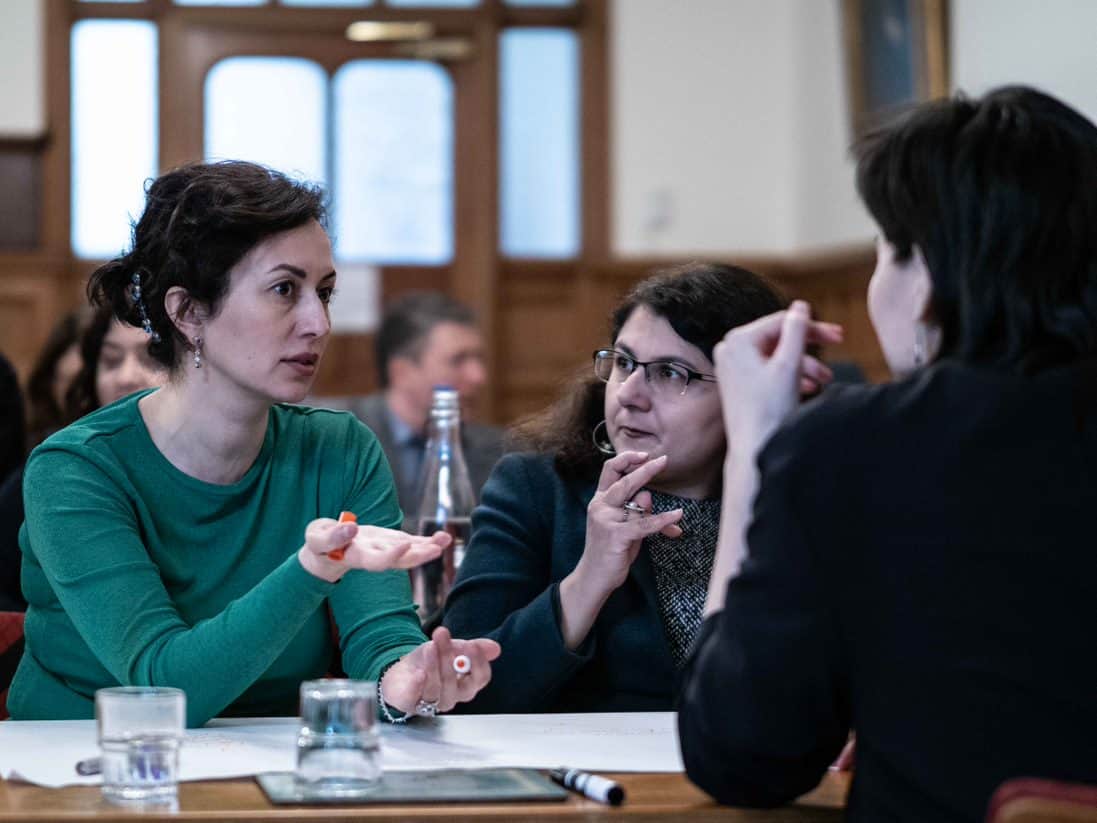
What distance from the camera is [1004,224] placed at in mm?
1413

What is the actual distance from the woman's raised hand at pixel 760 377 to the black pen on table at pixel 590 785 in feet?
1.15

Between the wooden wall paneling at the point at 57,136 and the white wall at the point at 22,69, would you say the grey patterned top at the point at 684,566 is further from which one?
the white wall at the point at 22,69

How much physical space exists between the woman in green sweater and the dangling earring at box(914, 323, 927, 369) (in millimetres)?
781

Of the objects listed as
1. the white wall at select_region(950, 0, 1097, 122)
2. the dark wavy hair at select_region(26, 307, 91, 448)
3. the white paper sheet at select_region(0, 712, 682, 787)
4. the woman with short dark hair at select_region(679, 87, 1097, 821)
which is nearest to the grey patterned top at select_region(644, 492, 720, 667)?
the white paper sheet at select_region(0, 712, 682, 787)

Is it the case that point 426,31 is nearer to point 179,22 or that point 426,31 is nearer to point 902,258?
point 179,22

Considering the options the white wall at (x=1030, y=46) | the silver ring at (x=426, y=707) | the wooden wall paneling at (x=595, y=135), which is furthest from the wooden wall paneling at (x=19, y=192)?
the silver ring at (x=426, y=707)

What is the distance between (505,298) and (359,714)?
6027 millimetres

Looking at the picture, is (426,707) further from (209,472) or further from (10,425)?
(10,425)

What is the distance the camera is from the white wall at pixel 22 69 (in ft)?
23.2

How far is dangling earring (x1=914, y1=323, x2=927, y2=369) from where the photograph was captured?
1509 millimetres

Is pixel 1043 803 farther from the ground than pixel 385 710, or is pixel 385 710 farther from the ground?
pixel 1043 803

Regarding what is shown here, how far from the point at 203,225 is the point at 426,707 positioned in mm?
763

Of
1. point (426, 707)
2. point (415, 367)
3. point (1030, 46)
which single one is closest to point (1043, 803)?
point (426, 707)

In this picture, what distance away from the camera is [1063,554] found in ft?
4.51
